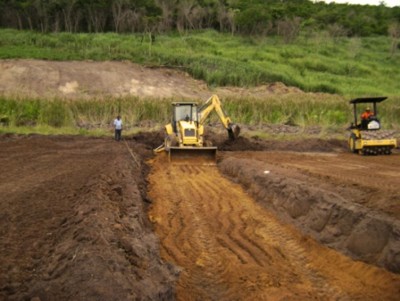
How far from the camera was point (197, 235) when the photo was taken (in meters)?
9.22

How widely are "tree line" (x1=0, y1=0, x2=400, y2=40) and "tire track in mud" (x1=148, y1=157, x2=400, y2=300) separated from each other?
157 ft

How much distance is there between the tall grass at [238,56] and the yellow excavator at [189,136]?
23.3 m

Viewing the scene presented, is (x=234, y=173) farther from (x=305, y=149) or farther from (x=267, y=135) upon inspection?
(x=267, y=135)

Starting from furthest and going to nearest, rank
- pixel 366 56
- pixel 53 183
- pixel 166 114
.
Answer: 1. pixel 366 56
2. pixel 166 114
3. pixel 53 183

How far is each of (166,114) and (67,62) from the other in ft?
51.9

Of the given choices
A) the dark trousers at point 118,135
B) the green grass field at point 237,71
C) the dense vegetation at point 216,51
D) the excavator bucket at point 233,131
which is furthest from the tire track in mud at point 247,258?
the dense vegetation at point 216,51

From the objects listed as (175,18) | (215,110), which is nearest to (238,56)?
(175,18)

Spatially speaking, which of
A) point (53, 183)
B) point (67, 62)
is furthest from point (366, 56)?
point (53, 183)

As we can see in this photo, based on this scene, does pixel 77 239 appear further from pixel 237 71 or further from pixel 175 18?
pixel 175 18

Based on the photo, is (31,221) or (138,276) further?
(31,221)

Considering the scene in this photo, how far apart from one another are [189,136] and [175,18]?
5089cm

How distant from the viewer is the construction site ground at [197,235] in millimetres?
5953

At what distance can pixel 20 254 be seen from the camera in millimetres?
6527

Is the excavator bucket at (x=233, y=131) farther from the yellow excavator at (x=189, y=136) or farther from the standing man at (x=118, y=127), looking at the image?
the standing man at (x=118, y=127)
